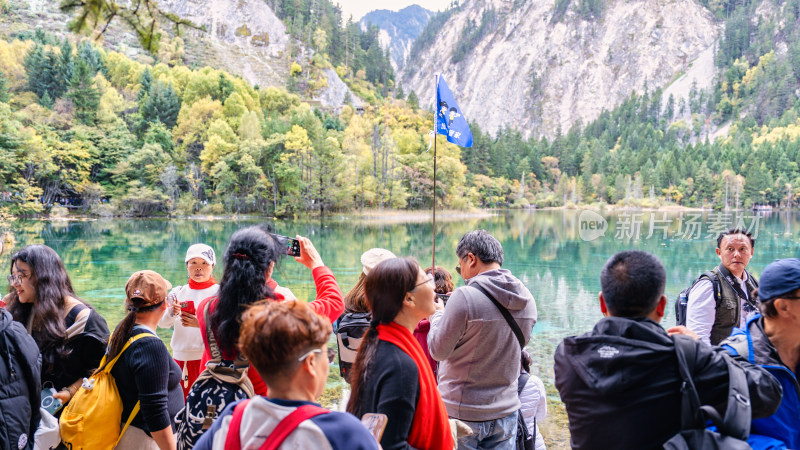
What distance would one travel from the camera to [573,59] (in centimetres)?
11500

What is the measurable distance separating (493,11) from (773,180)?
88.6 m

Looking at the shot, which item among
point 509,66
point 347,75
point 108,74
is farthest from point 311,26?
point 509,66

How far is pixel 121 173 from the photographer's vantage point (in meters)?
36.3

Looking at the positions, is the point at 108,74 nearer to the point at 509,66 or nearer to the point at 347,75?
the point at 347,75

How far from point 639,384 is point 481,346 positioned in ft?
2.90

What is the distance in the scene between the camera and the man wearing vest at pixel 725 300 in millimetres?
2881

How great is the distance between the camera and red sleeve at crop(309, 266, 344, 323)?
1.94m

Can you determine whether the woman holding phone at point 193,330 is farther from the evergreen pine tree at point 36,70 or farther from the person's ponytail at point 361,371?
the evergreen pine tree at point 36,70

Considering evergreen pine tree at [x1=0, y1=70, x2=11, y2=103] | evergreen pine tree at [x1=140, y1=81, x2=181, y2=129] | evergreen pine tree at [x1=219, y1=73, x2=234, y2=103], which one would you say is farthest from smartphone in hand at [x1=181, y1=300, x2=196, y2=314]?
evergreen pine tree at [x1=219, y1=73, x2=234, y2=103]

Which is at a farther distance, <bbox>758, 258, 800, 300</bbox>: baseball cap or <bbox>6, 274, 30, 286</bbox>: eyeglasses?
<bbox>6, 274, 30, 286</bbox>: eyeglasses

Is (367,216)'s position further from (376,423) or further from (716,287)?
(376,423)

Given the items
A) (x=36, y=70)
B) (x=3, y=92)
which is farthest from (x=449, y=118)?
(x=36, y=70)

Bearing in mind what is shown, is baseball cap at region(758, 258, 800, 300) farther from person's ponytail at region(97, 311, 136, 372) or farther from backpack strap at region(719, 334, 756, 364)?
person's ponytail at region(97, 311, 136, 372)

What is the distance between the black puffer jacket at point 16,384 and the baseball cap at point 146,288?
0.42 m
